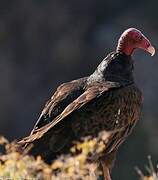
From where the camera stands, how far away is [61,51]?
23.5m

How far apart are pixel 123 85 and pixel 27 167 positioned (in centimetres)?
264

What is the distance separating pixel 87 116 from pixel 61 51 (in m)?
14.6

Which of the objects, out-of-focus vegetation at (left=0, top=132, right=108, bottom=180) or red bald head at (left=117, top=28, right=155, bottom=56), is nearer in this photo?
out-of-focus vegetation at (left=0, top=132, right=108, bottom=180)

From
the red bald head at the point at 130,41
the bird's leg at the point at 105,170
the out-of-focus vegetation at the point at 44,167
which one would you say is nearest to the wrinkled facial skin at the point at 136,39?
the red bald head at the point at 130,41

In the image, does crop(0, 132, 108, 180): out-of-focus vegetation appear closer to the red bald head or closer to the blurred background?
the red bald head

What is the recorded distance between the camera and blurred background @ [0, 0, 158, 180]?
21.5 m

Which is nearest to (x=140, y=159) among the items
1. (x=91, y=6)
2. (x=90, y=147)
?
(x=91, y=6)

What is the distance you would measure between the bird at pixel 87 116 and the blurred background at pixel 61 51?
34.2 feet

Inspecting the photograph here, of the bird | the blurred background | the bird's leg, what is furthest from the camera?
the blurred background

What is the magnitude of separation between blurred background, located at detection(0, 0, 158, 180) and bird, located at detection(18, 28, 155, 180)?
10.4 meters

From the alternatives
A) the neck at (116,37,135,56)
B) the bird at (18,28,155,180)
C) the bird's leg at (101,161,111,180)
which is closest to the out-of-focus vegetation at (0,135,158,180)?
the bird at (18,28,155,180)

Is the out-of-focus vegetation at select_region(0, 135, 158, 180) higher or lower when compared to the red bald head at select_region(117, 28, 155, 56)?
lower

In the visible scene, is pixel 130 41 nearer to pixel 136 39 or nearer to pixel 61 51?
pixel 136 39

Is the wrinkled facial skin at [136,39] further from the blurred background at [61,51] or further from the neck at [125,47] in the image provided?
the blurred background at [61,51]
